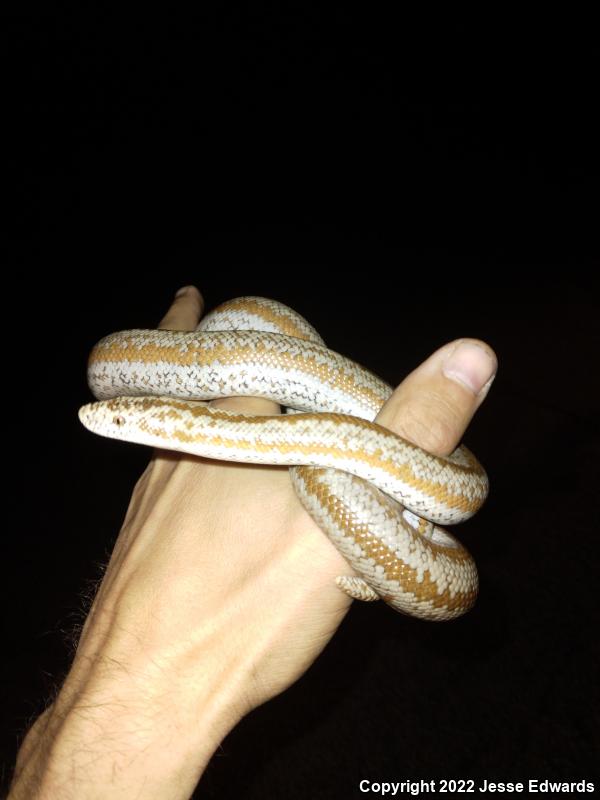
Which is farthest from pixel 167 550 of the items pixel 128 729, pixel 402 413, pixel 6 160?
pixel 6 160

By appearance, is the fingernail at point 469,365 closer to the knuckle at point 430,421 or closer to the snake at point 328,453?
the knuckle at point 430,421

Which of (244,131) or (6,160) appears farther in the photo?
(244,131)

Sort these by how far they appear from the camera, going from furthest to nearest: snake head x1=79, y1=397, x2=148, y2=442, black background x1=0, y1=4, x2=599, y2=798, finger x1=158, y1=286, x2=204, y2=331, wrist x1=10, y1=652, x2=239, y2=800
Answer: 1. black background x1=0, y1=4, x2=599, y2=798
2. finger x1=158, y1=286, x2=204, y2=331
3. snake head x1=79, y1=397, x2=148, y2=442
4. wrist x1=10, y1=652, x2=239, y2=800

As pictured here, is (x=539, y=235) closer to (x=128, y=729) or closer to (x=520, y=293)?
(x=520, y=293)

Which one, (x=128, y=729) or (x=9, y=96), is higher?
(x=9, y=96)

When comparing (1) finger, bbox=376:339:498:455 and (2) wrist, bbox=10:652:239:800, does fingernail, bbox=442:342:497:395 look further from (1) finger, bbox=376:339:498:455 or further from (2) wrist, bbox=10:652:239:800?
(2) wrist, bbox=10:652:239:800

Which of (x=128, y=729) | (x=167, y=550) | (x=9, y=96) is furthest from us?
(x=9, y=96)

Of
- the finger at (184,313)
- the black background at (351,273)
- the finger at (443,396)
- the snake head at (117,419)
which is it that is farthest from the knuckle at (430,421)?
the black background at (351,273)

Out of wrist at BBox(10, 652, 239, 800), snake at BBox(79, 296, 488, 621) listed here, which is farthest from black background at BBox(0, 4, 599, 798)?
snake at BBox(79, 296, 488, 621)
